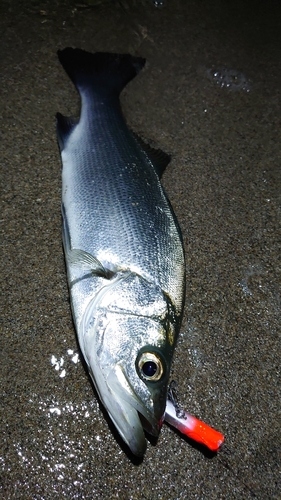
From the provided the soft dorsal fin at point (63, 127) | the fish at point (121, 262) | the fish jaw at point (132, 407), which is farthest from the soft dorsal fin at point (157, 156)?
the fish jaw at point (132, 407)

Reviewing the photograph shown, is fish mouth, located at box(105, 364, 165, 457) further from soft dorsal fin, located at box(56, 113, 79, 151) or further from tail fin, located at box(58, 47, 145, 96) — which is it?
tail fin, located at box(58, 47, 145, 96)

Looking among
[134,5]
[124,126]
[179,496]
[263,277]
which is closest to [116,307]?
[179,496]

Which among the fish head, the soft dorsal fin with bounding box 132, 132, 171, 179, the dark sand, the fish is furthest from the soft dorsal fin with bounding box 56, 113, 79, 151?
the fish head

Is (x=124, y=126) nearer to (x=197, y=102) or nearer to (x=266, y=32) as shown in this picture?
(x=197, y=102)

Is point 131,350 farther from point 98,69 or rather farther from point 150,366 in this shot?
point 98,69

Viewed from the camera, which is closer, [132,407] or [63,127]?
[132,407]

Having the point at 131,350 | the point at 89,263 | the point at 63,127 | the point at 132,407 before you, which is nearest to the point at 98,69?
the point at 63,127
